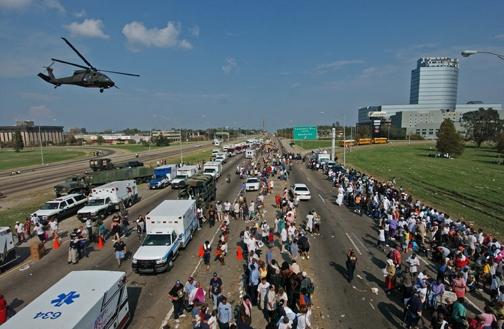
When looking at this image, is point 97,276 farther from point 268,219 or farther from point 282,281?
point 268,219

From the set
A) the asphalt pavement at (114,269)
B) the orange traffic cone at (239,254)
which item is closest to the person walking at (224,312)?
the asphalt pavement at (114,269)

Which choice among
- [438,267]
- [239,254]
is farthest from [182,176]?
[438,267]

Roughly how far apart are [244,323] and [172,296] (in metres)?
2.81

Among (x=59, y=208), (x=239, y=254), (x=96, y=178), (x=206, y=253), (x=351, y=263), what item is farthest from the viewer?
(x=96, y=178)

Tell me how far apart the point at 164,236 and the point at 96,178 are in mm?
23479

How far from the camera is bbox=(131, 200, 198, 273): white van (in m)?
14.8

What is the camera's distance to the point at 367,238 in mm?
19984

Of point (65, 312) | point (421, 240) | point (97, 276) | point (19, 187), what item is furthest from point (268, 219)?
point (19, 187)

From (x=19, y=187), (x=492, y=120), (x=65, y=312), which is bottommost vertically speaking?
(x=19, y=187)

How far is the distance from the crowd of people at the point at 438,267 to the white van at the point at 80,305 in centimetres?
942

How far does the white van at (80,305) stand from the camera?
25.0 feet

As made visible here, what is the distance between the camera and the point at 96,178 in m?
35.6

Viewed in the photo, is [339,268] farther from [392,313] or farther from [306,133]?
[306,133]

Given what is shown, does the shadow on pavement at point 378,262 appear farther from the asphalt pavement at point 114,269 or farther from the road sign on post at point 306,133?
the road sign on post at point 306,133
